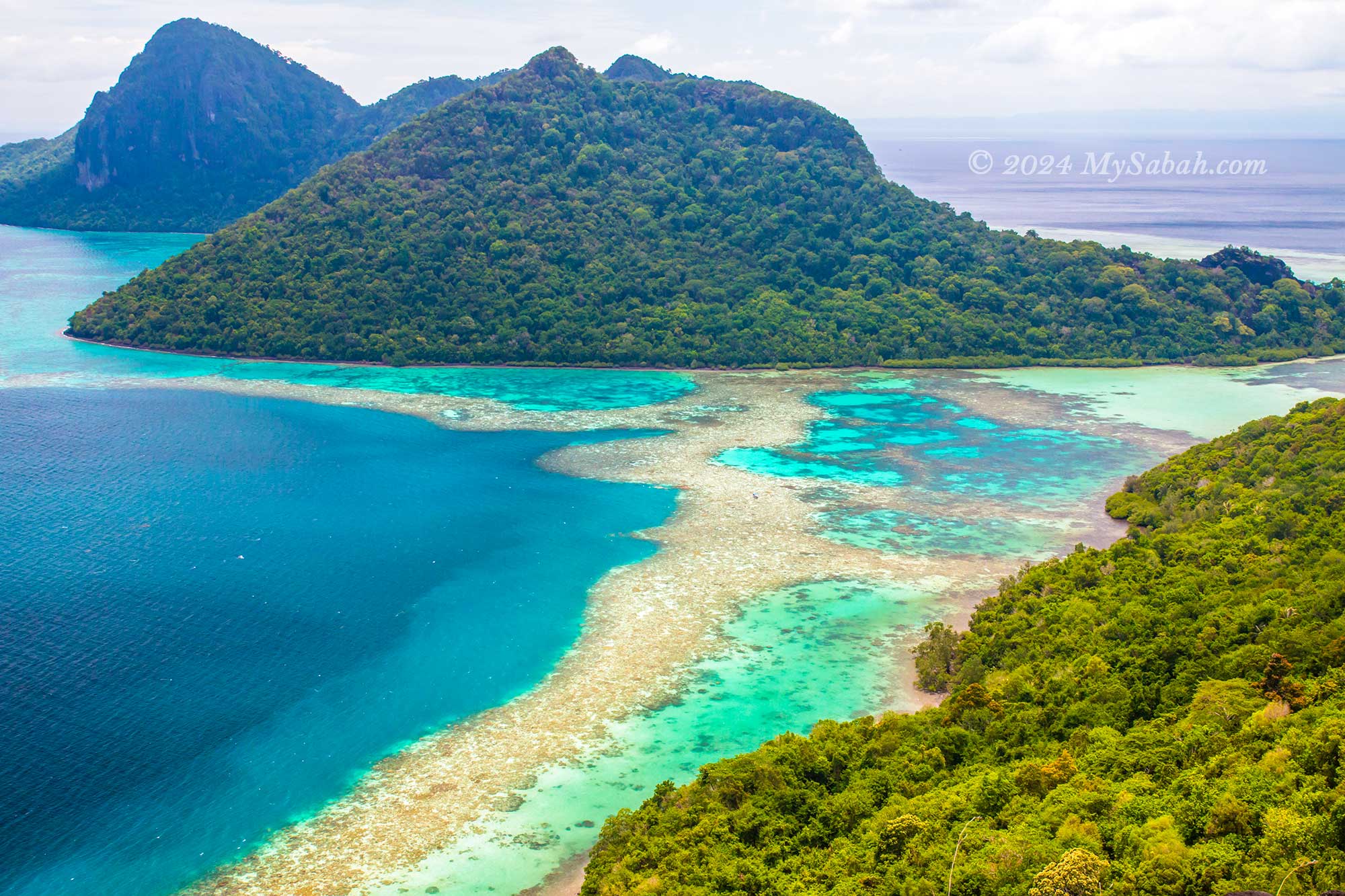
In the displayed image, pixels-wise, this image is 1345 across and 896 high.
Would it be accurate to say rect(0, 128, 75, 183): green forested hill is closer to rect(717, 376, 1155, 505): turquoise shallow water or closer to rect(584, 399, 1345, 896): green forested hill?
rect(717, 376, 1155, 505): turquoise shallow water

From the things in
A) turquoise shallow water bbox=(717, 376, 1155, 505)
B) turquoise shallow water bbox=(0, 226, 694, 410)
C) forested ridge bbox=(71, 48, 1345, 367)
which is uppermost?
forested ridge bbox=(71, 48, 1345, 367)

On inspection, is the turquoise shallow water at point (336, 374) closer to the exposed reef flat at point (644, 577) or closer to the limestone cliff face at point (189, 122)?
the exposed reef flat at point (644, 577)

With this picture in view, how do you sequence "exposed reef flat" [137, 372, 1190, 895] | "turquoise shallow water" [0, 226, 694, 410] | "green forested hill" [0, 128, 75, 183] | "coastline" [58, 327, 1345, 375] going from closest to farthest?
"exposed reef flat" [137, 372, 1190, 895] → "turquoise shallow water" [0, 226, 694, 410] → "coastline" [58, 327, 1345, 375] → "green forested hill" [0, 128, 75, 183]

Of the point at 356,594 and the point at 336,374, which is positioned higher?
the point at 336,374

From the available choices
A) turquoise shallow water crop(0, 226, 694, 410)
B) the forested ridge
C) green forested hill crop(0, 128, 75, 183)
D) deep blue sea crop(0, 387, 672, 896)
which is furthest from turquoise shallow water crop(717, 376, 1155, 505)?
green forested hill crop(0, 128, 75, 183)

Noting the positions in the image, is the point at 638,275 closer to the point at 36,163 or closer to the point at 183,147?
the point at 183,147

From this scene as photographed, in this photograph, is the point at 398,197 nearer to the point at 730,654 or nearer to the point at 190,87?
the point at 730,654

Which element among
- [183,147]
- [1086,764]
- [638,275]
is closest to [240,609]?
[1086,764]
